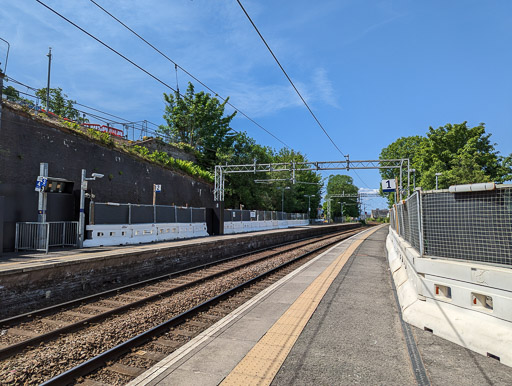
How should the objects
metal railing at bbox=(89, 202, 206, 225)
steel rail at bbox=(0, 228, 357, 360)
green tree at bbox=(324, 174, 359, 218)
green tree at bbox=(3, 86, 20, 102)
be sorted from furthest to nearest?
green tree at bbox=(324, 174, 359, 218) < green tree at bbox=(3, 86, 20, 102) < metal railing at bbox=(89, 202, 206, 225) < steel rail at bbox=(0, 228, 357, 360)

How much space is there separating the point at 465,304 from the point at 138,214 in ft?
57.1

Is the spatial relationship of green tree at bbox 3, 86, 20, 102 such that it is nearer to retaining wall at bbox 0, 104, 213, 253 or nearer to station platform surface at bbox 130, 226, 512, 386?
retaining wall at bbox 0, 104, 213, 253

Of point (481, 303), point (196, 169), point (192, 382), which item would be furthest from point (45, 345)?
point (196, 169)

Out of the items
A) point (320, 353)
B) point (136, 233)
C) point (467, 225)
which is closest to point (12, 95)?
point (136, 233)

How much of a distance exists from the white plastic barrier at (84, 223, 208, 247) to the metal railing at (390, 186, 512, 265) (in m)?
14.6

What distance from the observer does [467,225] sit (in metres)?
5.14

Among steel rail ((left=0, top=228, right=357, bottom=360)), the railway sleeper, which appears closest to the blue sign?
steel rail ((left=0, top=228, right=357, bottom=360))

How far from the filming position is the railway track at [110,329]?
455 centimetres

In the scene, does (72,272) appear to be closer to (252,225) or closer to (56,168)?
(56,168)

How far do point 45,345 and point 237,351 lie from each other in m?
3.51

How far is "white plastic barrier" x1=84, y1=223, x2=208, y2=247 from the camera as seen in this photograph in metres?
15.7

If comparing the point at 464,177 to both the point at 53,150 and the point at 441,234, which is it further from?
the point at 53,150

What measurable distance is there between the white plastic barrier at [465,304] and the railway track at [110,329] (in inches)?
163

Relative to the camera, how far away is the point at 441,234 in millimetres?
5680
